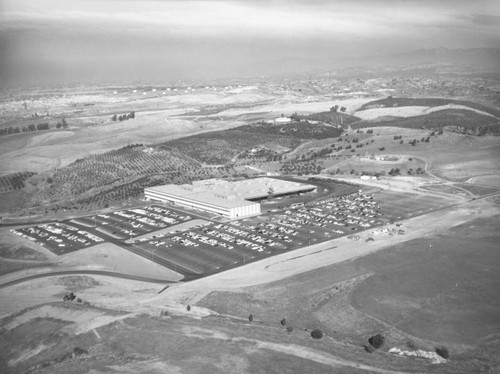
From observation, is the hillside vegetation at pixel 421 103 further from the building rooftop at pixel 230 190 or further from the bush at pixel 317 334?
the bush at pixel 317 334

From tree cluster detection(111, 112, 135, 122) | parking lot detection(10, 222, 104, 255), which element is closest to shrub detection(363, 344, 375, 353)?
parking lot detection(10, 222, 104, 255)

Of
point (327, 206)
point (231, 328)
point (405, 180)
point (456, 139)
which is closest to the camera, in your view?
point (231, 328)

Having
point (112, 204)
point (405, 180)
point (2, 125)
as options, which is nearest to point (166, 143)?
point (2, 125)

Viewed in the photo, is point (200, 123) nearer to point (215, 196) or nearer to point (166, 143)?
point (166, 143)

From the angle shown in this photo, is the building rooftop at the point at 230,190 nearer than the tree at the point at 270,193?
Yes

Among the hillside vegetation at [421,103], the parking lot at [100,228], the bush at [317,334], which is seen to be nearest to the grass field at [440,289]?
the bush at [317,334]

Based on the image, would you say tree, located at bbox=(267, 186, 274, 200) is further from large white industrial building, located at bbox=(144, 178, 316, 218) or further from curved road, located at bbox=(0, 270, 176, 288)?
curved road, located at bbox=(0, 270, 176, 288)

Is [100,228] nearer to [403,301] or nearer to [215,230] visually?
[215,230]
